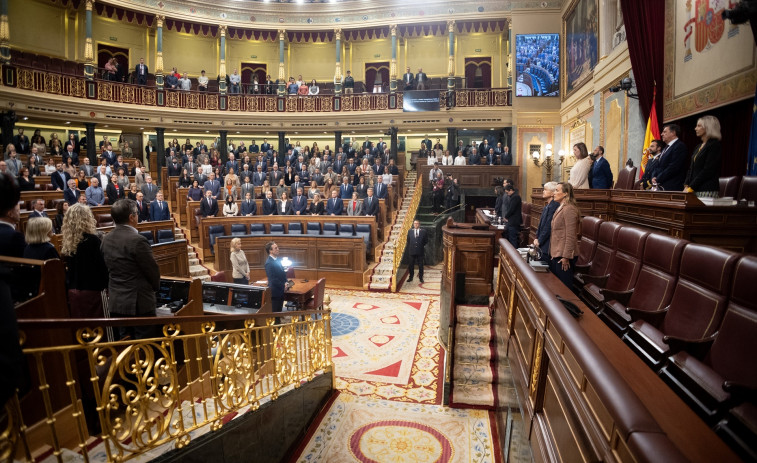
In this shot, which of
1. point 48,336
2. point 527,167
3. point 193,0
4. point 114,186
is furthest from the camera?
point 193,0

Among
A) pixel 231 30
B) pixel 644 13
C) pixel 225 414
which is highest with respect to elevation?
pixel 231 30

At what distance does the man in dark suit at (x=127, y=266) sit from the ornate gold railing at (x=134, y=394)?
36 centimetres

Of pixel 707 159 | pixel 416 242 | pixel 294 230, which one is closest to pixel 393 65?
pixel 294 230

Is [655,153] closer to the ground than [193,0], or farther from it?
closer to the ground

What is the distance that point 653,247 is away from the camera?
9.22 ft

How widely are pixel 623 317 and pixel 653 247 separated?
627 millimetres

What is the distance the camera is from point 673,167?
4.12 m

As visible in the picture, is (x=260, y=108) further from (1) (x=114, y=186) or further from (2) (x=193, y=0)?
(1) (x=114, y=186)

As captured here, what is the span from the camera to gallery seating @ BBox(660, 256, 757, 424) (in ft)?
5.01

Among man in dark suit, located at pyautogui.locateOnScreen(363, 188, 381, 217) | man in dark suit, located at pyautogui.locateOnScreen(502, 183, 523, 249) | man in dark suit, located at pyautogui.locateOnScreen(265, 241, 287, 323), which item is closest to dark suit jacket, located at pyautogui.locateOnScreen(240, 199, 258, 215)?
man in dark suit, located at pyautogui.locateOnScreen(363, 188, 381, 217)

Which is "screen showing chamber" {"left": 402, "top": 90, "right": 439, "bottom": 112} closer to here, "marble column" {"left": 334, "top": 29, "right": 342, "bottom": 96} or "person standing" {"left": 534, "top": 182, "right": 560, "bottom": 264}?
"marble column" {"left": 334, "top": 29, "right": 342, "bottom": 96}

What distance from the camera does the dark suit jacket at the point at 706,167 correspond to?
3.56 meters

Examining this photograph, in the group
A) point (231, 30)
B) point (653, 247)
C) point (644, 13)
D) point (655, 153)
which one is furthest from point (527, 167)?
point (231, 30)

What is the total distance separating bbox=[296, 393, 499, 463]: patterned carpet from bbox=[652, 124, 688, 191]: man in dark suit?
303cm
